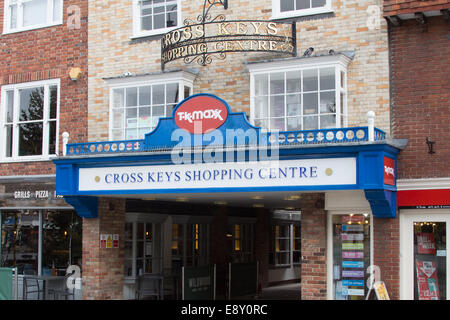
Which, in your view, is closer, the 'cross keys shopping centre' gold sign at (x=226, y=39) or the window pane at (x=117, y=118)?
the 'cross keys shopping centre' gold sign at (x=226, y=39)

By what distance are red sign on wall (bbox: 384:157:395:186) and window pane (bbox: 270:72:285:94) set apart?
115 inches

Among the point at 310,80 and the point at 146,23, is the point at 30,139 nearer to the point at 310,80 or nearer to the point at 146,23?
the point at 146,23

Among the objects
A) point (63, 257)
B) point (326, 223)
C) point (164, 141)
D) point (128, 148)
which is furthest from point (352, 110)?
point (63, 257)

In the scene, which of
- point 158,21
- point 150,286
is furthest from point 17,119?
point 150,286

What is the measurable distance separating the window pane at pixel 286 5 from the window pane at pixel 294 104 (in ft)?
6.75

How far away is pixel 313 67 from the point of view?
44.4 ft

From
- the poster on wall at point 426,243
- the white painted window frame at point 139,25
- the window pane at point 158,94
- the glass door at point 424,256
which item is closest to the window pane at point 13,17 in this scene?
the white painted window frame at point 139,25

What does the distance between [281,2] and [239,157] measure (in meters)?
3.92

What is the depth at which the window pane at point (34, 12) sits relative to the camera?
1781cm

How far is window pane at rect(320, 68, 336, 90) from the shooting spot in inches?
529

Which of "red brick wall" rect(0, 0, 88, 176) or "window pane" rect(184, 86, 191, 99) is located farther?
"red brick wall" rect(0, 0, 88, 176)

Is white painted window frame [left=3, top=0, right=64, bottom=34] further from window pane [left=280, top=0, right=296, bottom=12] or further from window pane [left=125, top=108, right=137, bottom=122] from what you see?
window pane [left=280, top=0, right=296, bottom=12]

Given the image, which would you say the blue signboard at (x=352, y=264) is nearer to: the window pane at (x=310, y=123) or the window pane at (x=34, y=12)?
the window pane at (x=310, y=123)

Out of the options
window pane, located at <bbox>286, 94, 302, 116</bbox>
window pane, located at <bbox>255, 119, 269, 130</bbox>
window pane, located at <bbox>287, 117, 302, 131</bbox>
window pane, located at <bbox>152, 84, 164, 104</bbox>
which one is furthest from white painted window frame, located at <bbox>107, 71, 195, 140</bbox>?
window pane, located at <bbox>287, 117, 302, 131</bbox>
